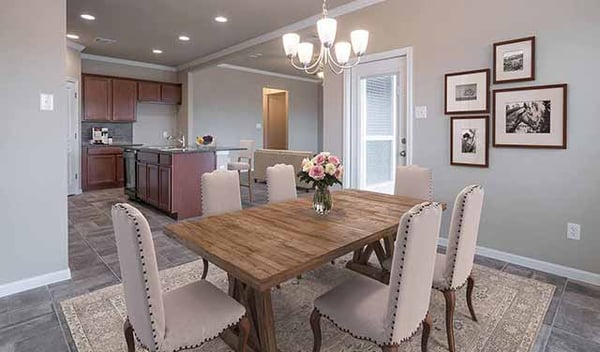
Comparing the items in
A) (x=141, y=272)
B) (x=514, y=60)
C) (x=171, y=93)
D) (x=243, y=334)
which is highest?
(x=171, y=93)

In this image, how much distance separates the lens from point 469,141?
11.0 ft

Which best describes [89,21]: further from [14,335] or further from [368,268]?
[368,268]

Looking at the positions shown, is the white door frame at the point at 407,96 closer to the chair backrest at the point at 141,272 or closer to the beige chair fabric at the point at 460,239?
the beige chair fabric at the point at 460,239

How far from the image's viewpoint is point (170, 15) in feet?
15.8

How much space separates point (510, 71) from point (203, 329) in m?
3.14

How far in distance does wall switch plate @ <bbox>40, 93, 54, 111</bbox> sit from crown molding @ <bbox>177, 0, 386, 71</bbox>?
3.22m

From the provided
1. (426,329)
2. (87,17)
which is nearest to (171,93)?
(87,17)

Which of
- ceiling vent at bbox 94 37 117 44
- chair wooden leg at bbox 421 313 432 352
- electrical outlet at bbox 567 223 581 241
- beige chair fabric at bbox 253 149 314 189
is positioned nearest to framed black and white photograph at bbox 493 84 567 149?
electrical outlet at bbox 567 223 581 241

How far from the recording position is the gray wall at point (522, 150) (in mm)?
2719

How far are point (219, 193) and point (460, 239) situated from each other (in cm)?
157

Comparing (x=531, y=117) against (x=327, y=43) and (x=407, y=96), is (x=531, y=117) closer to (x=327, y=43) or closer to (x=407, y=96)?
(x=407, y=96)

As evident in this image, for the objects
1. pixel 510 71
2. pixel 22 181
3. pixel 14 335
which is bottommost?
pixel 14 335

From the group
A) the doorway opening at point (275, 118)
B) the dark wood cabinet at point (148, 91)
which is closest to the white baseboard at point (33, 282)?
the dark wood cabinet at point (148, 91)

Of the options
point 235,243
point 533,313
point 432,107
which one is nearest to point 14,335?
point 235,243
